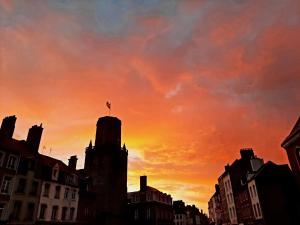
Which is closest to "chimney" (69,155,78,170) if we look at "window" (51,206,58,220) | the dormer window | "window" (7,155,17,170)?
the dormer window

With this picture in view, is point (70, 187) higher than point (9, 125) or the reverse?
the reverse

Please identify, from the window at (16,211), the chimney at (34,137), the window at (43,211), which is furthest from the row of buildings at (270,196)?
the chimney at (34,137)

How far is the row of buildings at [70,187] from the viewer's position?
31.0m

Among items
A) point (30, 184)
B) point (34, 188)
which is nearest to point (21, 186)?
point (30, 184)

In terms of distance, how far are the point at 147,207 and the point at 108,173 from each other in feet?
54.1

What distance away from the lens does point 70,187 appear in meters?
38.7

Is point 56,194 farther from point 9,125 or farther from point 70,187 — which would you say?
point 9,125

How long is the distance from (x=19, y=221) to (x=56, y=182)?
7257mm

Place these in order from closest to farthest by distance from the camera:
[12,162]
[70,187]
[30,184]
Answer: [12,162] → [30,184] → [70,187]

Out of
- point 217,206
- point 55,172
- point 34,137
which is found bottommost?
point 55,172

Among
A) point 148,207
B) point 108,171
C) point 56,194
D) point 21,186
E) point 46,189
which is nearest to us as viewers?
point 21,186

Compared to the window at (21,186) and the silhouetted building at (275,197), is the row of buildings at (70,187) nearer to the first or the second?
the window at (21,186)

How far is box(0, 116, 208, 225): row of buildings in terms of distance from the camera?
31047 millimetres

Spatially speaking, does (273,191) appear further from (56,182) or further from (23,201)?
(23,201)
